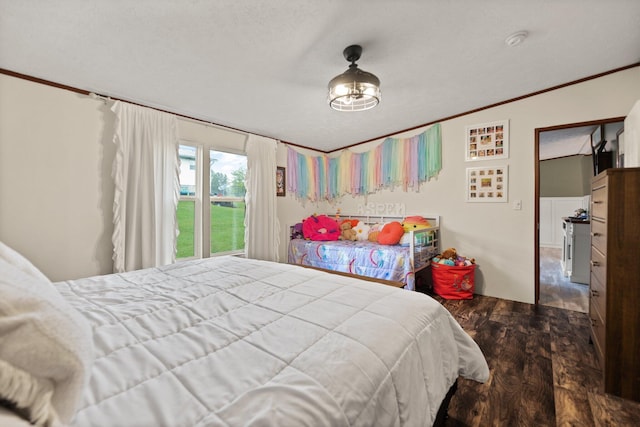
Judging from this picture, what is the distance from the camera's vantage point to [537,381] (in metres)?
1.63

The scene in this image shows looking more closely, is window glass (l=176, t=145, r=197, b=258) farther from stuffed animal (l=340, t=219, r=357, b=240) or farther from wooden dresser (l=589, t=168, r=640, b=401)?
wooden dresser (l=589, t=168, r=640, b=401)

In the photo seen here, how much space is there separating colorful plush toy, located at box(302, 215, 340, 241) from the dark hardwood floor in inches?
80.2

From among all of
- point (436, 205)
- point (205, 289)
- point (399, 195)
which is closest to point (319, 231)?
point (399, 195)

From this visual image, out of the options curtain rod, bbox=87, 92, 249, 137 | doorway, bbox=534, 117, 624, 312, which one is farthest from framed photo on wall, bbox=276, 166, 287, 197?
doorway, bbox=534, 117, 624, 312

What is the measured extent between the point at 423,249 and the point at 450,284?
0.49 metres

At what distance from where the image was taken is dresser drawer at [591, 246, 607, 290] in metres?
1.58

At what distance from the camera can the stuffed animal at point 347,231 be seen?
4004 millimetres

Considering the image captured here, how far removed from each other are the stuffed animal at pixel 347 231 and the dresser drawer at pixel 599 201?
2582mm

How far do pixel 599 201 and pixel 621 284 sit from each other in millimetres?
546

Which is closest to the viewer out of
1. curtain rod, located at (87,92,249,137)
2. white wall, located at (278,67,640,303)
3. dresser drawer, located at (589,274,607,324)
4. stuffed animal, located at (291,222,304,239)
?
dresser drawer, located at (589,274,607,324)

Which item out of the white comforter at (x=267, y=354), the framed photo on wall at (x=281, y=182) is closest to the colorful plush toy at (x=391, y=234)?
the framed photo on wall at (x=281, y=182)

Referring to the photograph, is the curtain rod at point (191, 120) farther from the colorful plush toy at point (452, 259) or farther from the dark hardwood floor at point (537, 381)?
the dark hardwood floor at point (537, 381)

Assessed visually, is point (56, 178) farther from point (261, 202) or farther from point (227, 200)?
point (261, 202)

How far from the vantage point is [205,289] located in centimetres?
134
